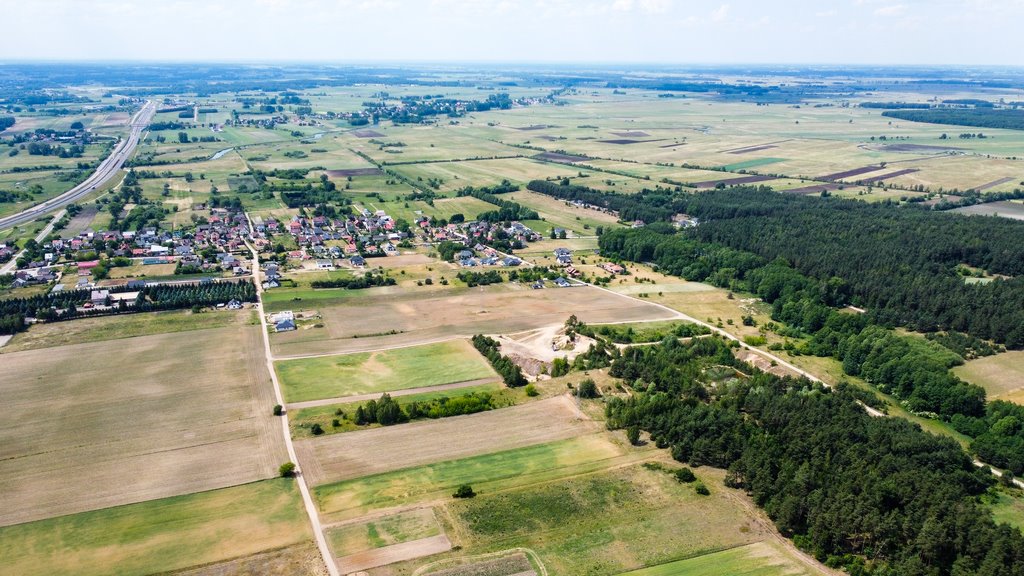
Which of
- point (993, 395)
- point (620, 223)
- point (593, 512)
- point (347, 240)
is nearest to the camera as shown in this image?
point (593, 512)

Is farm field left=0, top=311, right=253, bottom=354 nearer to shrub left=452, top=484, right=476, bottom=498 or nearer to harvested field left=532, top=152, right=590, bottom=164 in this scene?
shrub left=452, top=484, right=476, bottom=498

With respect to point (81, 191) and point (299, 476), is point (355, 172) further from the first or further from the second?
point (299, 476)

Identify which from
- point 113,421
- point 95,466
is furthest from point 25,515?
point 113,421

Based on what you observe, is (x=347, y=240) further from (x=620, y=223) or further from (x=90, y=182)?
(x=90, y=182)

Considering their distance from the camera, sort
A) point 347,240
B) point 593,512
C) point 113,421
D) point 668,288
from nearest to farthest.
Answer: point 593,512, point 113,421, point 668,288, point 347,240

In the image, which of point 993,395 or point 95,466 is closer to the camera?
point 95,466
